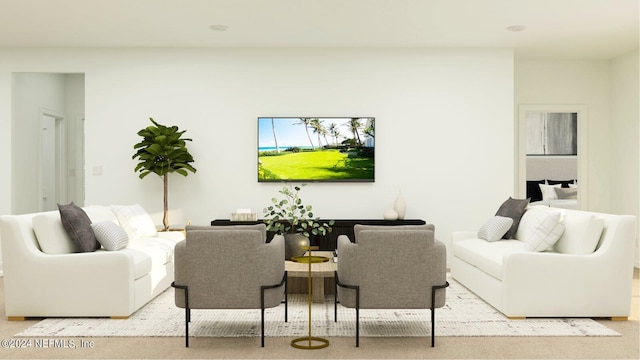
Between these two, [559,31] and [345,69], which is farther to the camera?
[345,69]

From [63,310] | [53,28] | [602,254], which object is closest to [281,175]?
[53,28]

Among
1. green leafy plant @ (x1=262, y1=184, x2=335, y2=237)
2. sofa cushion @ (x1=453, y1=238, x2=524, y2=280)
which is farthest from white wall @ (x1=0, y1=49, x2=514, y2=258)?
sofa cushion @ (x1=453, y1=238, x2=524, y2=280)

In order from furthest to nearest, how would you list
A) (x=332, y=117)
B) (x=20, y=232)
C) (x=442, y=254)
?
(x=332, y=117)
(x=20, y=232)
(x=442, y=254)

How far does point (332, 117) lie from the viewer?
8086 millimetres

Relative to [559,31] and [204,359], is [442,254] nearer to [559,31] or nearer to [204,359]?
[204,359]

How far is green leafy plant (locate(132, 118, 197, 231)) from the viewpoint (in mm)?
7574

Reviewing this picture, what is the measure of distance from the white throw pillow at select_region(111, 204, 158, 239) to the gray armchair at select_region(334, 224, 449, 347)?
3.16 m

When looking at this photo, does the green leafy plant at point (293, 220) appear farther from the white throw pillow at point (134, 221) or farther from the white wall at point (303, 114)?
the white throw pillow at point (134, 221)

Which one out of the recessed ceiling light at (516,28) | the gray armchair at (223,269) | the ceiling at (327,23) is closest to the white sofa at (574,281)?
the gray armchair at (223,269)

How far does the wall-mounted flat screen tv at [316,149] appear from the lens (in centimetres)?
807

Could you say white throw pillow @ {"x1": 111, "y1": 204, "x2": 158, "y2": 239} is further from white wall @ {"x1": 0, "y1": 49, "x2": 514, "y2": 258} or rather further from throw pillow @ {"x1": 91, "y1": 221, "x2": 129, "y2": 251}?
white wall @ {"x1": 0, "y1": 49, "x2": 514, "y2": 258}

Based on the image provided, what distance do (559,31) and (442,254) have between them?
4.23m

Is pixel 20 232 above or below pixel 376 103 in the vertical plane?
below

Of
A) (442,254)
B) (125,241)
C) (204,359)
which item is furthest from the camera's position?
(125,241)
